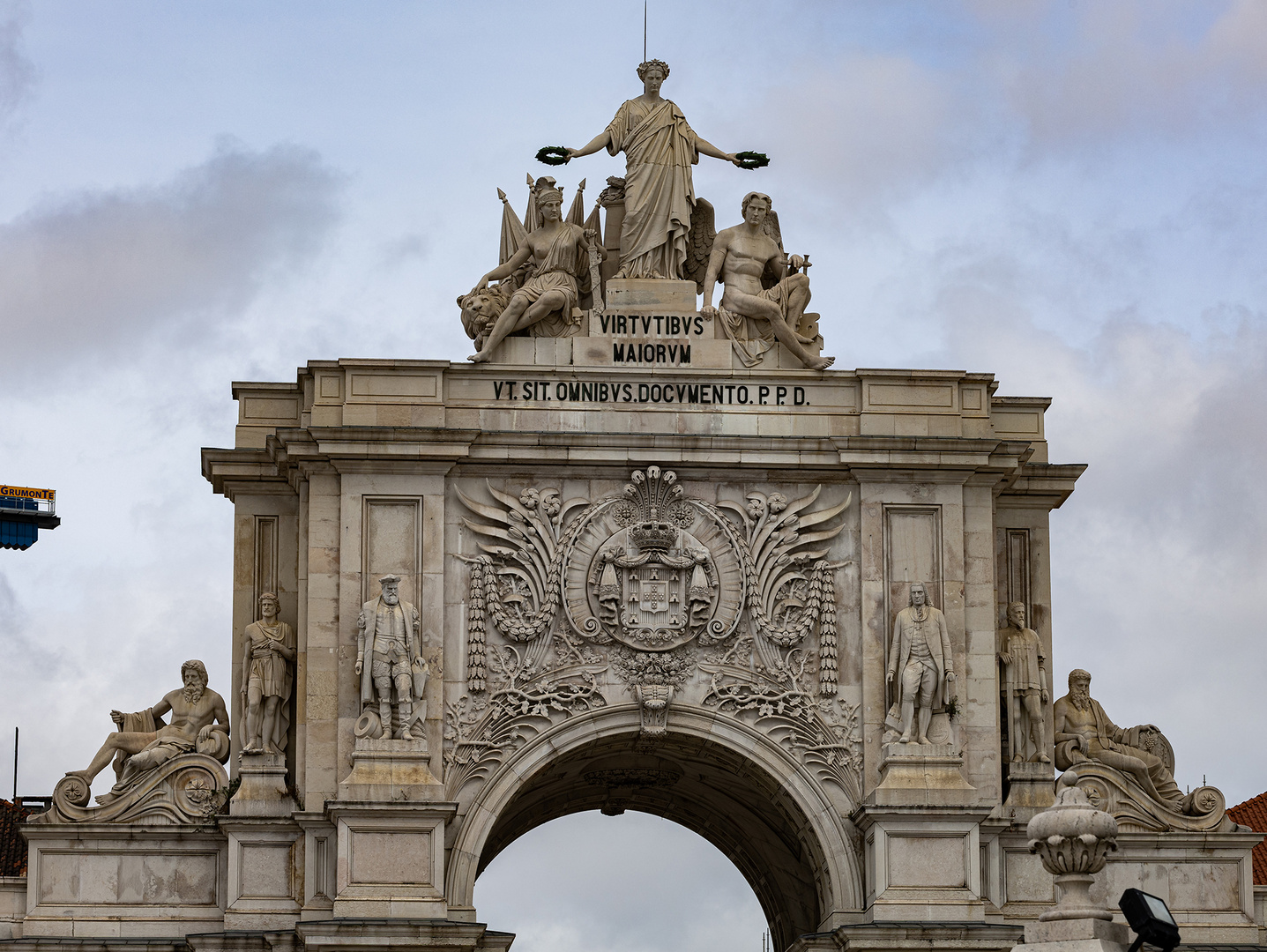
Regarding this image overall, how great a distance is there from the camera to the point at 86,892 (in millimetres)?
36562

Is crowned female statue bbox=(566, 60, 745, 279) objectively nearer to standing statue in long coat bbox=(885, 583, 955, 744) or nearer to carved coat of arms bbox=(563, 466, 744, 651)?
carved coat of arms bbox=(563, 466, 744, 651)

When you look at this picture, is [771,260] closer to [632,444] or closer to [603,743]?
[632,444]

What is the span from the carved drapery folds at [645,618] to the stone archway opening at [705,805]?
78 centimetres

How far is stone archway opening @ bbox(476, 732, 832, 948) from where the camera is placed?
3709 centimetres

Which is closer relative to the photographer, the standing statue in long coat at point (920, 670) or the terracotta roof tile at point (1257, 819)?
the standing statue in long coat at point (920, 670)

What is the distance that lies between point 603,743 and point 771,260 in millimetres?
6966

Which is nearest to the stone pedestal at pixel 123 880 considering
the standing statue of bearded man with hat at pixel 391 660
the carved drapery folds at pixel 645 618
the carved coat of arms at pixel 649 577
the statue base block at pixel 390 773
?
the statue base block at pixel 390 773

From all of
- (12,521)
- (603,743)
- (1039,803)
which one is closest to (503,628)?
(603,743)

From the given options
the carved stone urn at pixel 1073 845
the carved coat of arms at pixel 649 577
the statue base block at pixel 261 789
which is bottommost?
the carved stone urn at pixel 1073 845

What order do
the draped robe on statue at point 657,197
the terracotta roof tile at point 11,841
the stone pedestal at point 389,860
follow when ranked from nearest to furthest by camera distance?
the stone pedestal at point 389,860 < the draped robe on statue at point 657,197 < the terracotta roof tile at point 11,841

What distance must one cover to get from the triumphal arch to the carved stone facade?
45 millimetres

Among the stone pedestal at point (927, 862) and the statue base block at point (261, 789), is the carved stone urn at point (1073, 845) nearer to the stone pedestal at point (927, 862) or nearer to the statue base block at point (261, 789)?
the stone pedestal at point (927, 862)

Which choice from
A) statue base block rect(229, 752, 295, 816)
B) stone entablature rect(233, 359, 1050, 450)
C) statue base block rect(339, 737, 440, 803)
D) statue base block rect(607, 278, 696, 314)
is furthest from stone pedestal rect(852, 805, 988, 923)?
statue base block rect(229, 752, 295, 816)

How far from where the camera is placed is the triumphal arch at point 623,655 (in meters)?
36.0
